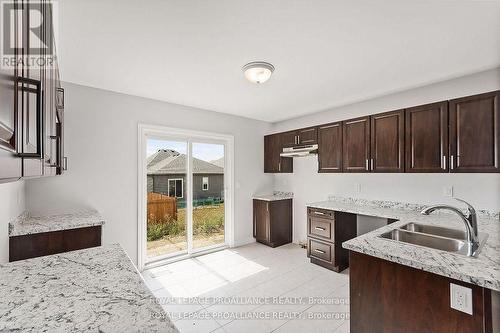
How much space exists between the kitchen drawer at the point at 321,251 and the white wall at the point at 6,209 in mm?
3451

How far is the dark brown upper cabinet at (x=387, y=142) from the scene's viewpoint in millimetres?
2835

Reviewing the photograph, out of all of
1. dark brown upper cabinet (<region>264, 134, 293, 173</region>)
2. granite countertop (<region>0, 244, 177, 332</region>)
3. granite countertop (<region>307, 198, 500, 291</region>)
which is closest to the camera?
granite countertop (<region>0, 244, 177, 332</region>)

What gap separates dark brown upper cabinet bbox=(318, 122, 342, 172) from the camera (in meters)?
3.47

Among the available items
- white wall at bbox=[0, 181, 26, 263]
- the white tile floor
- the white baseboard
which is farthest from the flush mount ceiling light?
the white baseboard

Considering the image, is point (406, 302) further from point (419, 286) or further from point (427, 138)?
point (427, 138)

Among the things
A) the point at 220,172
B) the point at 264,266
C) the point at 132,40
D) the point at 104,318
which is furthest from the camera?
the point at 220,172

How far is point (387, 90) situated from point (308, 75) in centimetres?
129

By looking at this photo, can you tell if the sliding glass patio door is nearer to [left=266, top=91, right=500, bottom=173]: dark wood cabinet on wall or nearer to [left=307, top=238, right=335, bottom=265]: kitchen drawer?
[left=307, top=238, right=335, bottom=265]: kitchen drawer

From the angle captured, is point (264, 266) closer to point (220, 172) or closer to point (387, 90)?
point (220, 172)

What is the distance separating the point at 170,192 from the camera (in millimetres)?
3715

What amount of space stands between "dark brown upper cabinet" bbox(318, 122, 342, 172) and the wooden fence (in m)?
2.46

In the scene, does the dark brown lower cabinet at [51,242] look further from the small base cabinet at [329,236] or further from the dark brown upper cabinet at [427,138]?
the dark brown upper cabinet at [427,138]

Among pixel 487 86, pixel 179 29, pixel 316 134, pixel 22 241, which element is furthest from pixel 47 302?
pixel 487 86

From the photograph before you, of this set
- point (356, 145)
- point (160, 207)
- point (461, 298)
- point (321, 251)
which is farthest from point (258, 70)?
point (321, 251)
